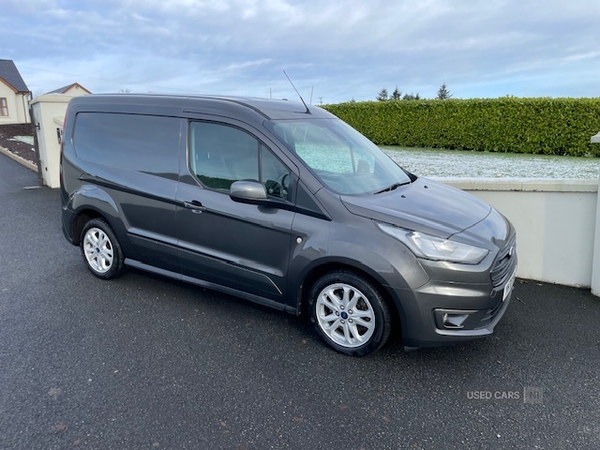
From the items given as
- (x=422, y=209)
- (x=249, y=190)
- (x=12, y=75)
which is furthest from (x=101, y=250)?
(x=12, y=75)

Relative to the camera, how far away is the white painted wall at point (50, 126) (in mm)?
9867

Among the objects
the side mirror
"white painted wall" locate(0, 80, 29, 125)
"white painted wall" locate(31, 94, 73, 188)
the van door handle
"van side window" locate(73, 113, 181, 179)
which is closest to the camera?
the side mirror

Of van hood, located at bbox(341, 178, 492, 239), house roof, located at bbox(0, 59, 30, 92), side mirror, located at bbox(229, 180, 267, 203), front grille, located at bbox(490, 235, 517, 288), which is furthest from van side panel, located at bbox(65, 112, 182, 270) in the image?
house roof, located at bbox(0, 59, 30, 92)

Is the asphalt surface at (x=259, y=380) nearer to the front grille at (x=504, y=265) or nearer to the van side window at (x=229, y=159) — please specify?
the front grille at (x=504, y=265)

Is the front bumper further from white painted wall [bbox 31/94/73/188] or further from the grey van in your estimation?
white painted wall [bbox 31/94/73/188]

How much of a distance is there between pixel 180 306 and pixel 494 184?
3529 millimetres

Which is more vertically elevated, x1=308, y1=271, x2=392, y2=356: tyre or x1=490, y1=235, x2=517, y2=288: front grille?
x1=490, y1=235, x2=517, y2=288: front grille

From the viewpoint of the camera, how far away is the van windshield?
11.6 feet

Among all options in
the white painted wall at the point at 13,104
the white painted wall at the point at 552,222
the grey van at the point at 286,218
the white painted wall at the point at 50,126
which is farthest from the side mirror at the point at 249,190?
the white painted wall at the point at 13,104

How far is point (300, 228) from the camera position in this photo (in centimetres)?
334

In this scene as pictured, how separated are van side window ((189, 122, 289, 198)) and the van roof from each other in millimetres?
169

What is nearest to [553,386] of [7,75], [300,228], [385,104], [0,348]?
[300,228]

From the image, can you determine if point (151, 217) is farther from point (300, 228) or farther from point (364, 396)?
point (364, 396)

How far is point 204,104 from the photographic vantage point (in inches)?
153
